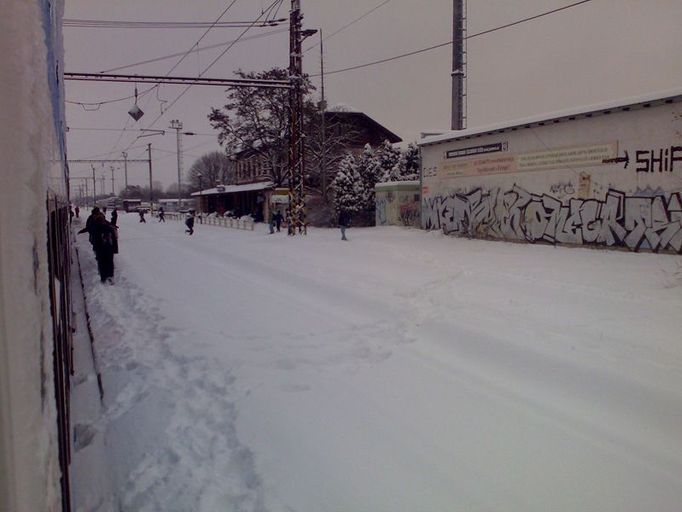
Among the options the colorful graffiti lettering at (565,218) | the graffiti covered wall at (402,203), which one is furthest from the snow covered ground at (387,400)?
the graffiti covered wall at (402,203)

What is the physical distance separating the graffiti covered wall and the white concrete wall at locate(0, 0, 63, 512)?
83.9 feet

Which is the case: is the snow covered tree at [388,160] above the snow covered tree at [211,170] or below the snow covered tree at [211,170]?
below

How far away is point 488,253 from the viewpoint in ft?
53.9

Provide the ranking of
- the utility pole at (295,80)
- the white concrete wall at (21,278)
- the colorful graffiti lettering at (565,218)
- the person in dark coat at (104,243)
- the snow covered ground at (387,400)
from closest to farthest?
1. the white concrete wall at (21,278)
2. the snow covered ground at (387,400)
3. the person in dark coat at (104,243)
4. the colorful graffiti lettering at (565,218)
5. the utility pole at (295,80)

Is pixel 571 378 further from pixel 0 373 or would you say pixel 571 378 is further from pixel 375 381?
pixel 0 373

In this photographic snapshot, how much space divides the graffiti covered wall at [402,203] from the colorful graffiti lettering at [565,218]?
130 inches

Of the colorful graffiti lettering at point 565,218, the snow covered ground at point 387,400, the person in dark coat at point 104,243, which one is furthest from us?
the colorful graffiti lettering at point 565,218

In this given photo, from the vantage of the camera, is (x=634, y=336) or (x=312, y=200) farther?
(x=312, y=200)

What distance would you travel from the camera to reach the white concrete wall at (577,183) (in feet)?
46.0

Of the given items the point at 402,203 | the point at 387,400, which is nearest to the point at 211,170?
the point at 402,203

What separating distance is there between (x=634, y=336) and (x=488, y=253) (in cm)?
962

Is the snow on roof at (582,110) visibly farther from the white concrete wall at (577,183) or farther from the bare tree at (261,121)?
the bare tree at (261,121)

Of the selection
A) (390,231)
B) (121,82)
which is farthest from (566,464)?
(390,231)

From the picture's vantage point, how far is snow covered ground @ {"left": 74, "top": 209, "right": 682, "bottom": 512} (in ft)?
11.7
